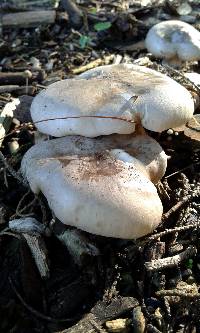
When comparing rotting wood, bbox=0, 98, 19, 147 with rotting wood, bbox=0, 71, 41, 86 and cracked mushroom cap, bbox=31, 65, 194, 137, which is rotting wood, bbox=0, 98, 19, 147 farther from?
cracked mushroom cap, bbox=31, 65, 194, 137

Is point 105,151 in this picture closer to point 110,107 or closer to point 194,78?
point 110,107

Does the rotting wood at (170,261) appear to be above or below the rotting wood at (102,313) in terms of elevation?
above

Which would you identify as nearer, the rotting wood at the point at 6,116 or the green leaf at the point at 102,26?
the rotting wood at the point at 6,116

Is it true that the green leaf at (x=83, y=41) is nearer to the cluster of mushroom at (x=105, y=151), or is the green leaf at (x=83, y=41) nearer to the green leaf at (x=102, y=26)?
the green leaf at (x=102, y=26)

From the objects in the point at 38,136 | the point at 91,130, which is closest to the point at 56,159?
the point at 91,130

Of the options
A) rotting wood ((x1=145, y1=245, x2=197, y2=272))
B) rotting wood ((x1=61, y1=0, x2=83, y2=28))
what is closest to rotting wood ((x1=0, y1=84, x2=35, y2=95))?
rotting wood ((x1=61, y1=0, x2=83, y2=28))

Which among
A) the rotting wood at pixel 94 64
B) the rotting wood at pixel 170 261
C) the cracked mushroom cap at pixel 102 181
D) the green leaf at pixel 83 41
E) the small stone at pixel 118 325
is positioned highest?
the cracked mushroom cap at pixel 102 181

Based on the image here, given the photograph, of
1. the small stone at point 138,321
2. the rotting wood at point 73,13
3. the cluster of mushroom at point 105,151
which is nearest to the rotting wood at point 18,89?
the cluster of mushroom at point 105,151

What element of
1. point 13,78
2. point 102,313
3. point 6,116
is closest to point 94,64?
point 13,78
